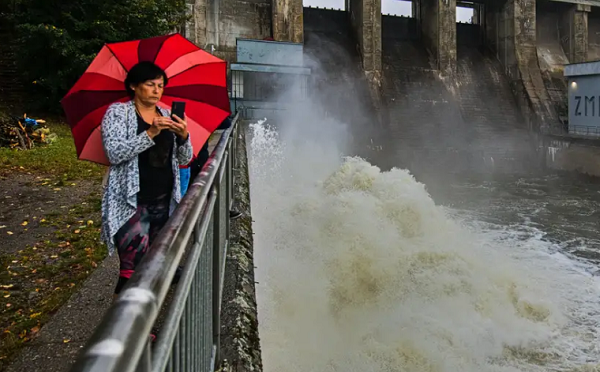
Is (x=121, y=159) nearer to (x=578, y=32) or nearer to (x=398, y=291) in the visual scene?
(x=398, y=291)

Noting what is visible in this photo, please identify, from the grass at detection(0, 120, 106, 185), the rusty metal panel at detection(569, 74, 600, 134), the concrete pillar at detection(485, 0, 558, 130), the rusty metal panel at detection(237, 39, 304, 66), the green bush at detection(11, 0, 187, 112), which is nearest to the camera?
the grass at detection(0, 120, 106, 185)

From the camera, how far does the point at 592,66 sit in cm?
2152

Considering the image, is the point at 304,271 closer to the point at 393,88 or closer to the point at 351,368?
the point at 351,368

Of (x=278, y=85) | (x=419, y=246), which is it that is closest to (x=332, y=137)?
(x=278, y=85)

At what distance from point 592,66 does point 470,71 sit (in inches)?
247

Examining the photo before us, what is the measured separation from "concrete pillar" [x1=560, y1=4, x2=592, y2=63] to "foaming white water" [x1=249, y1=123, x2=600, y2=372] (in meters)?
23.1

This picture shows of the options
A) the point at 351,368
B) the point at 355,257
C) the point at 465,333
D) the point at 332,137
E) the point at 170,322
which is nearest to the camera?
the point at 170,322

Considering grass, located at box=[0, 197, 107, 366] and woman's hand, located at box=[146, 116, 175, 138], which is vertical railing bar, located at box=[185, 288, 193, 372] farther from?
grass, located at box=[0, 197, 107, 366]

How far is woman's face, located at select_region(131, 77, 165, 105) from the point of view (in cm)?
239

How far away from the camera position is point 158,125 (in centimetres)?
223

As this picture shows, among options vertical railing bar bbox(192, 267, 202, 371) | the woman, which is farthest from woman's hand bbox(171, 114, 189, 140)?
vertical railing bar bbox(192, 267, 202, 371)

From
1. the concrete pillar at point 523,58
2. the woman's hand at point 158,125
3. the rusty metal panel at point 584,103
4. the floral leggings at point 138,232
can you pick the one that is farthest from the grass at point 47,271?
the concrete pillar at point 523,58

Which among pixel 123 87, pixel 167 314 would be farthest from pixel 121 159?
pixel 167 314

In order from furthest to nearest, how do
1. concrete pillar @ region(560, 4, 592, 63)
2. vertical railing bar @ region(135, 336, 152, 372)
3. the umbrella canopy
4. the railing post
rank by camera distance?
concrete pillar @ region(560, 4, 592, 63), the umbrella canopy, the railing post, vertical railing bar @ region(135, 336, 152, 372)
